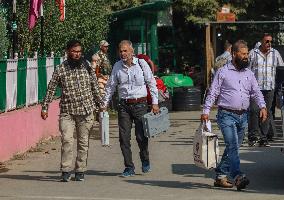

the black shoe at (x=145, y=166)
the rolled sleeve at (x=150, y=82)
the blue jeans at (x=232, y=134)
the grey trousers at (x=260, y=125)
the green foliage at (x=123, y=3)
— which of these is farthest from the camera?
the green foliage at (x=123, y=3)

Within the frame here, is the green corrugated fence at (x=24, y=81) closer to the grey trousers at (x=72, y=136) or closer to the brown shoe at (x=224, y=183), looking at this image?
the grey trousers at (x=72, y=136)

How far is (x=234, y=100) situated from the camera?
10.8 meters

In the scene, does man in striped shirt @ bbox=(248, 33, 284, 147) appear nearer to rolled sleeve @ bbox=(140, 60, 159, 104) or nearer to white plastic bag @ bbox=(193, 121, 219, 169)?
rolled sleeve @ bbox=(140, 60, 159, 104)

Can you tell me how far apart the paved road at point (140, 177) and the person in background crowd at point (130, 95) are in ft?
1.59

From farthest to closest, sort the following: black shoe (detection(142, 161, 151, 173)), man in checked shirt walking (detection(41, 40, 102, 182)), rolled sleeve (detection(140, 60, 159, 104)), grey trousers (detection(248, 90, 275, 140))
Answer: grey trousers (detection(248, 90, 275, 140)), black shoe (detection(142, 161, 151, 173)), rolled sleeve (detection(140, 60, 159, 104)), man in checked shirt walking (detection(41, 40, 102, 182))

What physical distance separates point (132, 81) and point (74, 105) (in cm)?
88

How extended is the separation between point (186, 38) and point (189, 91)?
9.29m

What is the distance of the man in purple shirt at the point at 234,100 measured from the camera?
1078cm

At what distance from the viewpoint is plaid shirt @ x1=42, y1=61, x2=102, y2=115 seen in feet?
38.9

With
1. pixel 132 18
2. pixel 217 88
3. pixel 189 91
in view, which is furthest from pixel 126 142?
pixel 132 18

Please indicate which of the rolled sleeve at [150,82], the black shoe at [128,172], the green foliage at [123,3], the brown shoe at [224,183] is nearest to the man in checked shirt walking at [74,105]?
the black shoe at [128,172]

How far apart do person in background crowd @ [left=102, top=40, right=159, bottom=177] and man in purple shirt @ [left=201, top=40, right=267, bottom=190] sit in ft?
4.75

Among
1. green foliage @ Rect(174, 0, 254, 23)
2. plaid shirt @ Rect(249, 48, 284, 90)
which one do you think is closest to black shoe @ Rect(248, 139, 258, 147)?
plaid shirt @ Rect(249, 48, 284, 90)

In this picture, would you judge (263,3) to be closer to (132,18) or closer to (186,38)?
(186,38)
